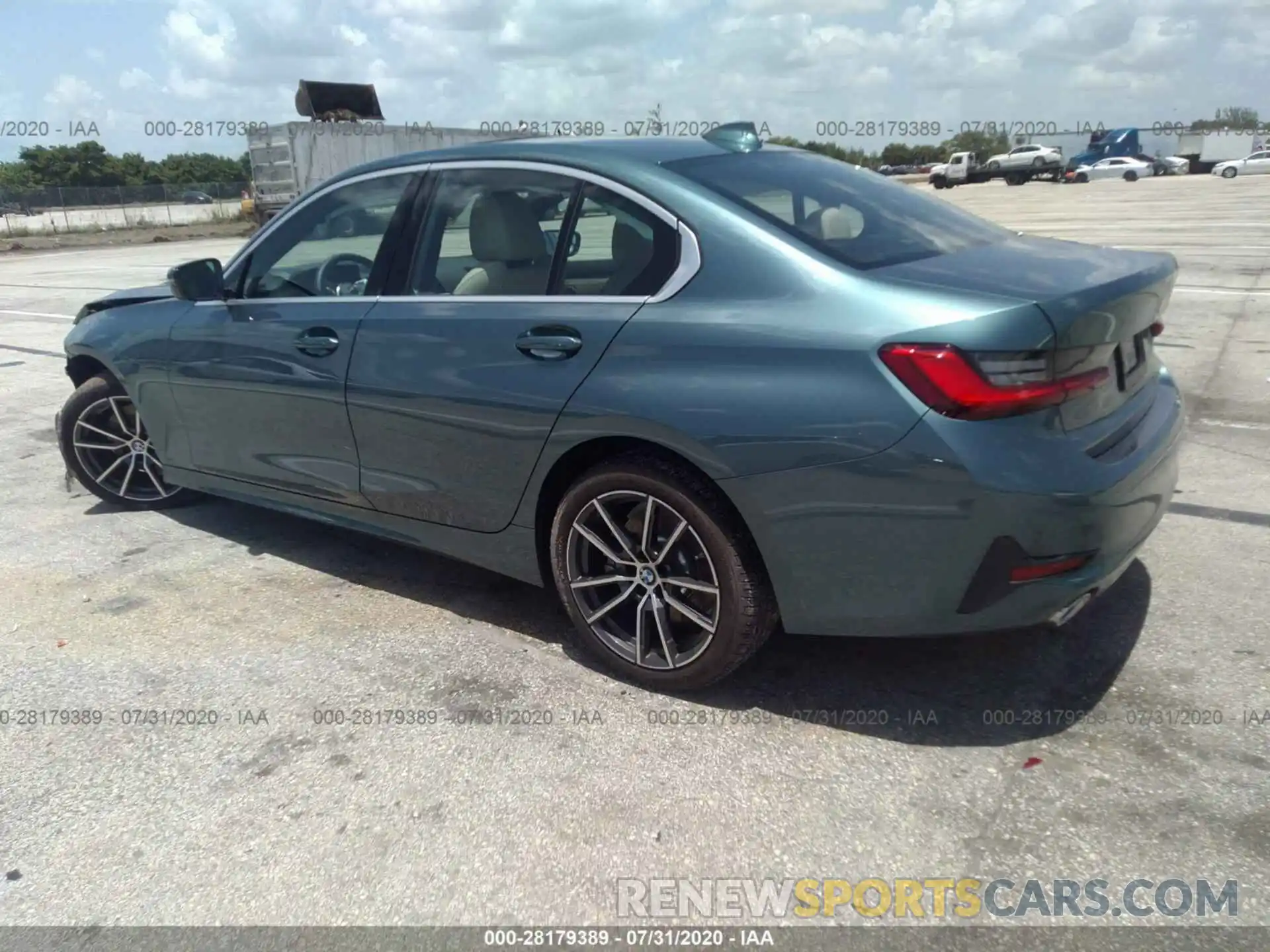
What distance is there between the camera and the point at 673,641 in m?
3.35

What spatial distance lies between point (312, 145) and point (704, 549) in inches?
953

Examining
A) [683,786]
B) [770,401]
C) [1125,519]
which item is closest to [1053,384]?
[1125,519]

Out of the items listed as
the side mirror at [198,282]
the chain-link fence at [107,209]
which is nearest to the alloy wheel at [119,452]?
the side mirror at [198,282]

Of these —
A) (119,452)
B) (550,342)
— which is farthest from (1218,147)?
(550,342)

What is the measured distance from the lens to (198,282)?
4441 mm

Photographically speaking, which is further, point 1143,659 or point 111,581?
point 111,581

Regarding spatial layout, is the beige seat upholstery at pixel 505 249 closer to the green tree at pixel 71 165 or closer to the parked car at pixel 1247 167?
the parked car at pixel 1247 167

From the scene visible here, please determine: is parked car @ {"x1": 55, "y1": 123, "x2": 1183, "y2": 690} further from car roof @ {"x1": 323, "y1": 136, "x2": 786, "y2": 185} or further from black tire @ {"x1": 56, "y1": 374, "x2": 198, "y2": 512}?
black tire @ {"x1": 56, "y1": 374, "x2": 198, "y2": 512}

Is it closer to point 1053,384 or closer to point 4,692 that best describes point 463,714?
point 4,692

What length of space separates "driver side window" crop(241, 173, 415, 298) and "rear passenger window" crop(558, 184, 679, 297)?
2.99 ft

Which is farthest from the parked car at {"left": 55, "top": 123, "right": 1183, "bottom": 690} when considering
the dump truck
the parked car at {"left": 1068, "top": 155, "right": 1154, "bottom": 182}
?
the parked car at {"left": 1068, "top": 155, "right": 1154, "bottom": 182}

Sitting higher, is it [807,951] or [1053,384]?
[1053,384]

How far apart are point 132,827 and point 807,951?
182 cm

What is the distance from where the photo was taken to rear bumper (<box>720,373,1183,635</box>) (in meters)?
2.66
